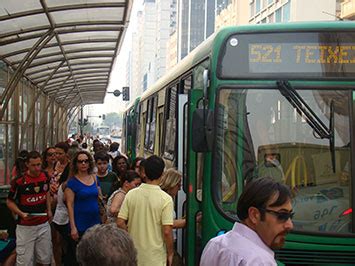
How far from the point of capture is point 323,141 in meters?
5.29

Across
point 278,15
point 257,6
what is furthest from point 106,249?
point 257,6

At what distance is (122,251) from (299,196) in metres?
3.39

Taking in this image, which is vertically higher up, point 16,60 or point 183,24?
point 183,24

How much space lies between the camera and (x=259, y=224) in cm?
261

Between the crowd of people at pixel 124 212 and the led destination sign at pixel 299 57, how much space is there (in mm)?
1391

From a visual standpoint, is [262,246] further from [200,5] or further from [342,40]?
[200,5]

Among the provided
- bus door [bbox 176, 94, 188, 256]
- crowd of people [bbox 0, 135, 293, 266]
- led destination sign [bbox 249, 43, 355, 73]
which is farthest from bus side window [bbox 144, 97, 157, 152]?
led destination sign [bbox 249, 43, 355, 73]

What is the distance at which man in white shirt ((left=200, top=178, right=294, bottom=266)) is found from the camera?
2545 millimetres

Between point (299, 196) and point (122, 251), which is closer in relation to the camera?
point (122, 251)

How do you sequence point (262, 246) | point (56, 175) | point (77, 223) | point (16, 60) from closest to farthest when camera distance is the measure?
point (262, 246) < point (77, 223) < point (56, 175) < point (16, 60)

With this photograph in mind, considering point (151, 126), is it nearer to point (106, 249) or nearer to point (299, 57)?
point (299, 57)

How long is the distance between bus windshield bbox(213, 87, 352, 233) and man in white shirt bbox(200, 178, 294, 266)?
9.01 feet

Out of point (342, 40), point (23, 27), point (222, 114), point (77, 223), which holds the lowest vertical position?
point (77, 223)

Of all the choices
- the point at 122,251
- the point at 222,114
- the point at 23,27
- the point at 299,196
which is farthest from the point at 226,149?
the point at 23,27
